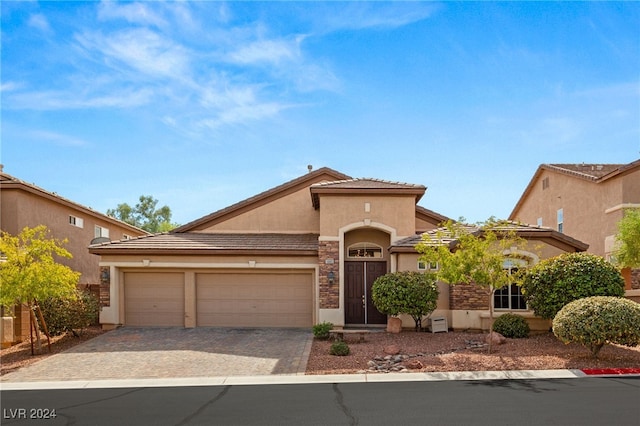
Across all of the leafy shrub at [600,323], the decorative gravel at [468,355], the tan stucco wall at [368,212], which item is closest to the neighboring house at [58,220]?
the tan stucco wall at [368,212]

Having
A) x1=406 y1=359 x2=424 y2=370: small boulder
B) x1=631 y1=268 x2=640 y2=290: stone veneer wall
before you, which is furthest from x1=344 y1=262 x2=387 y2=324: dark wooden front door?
x1=631 y1=268 x2=640 y2=290: stone veneer wall

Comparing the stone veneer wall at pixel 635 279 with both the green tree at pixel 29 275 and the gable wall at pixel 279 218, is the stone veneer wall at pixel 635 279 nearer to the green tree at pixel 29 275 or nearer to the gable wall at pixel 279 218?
the gable wall at pixel 279 218

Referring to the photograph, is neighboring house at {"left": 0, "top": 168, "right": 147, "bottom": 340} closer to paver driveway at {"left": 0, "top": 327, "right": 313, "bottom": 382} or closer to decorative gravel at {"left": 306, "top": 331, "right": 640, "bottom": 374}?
paver driveway at {"left": 0, "top": 327, "right": 313, "bottom": 382}

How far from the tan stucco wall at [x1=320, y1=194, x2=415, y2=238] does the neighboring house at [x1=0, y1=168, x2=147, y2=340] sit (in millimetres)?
9547

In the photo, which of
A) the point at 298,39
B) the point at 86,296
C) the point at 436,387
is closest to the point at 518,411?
the point at 436,387

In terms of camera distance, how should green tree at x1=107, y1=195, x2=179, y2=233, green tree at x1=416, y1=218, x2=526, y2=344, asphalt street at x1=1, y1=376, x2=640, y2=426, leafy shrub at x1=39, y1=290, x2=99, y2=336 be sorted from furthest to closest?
green tree at x1=107, y1=195, x2=179, y2=233 < leafy shrub at x1=39, y1=290, x2=99, y2=336 < green tree at x1=416, y1=218, x2=526, y2=344 < asphalt street at x1=1, y1=376, x2=640, y2=426

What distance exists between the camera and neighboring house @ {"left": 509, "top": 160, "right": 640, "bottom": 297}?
68.3 ft

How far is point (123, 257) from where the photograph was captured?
19328 mm

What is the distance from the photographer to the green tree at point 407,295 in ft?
54.1

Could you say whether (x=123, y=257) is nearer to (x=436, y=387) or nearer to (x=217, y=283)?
(x=217, y=283)

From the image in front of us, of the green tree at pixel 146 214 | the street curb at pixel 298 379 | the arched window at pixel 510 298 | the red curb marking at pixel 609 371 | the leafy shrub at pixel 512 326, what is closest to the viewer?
the street curb at pixel 298 379

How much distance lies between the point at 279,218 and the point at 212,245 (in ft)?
10.9

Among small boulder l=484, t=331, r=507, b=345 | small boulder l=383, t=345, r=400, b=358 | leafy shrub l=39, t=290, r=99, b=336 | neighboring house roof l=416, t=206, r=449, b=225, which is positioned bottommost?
small boulder l=383, t=345, r=400, b=358

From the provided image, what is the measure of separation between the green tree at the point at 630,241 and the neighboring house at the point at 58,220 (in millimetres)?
19805
